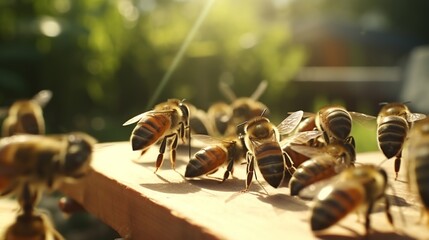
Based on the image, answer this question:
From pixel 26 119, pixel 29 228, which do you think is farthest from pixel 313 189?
pixel 26 119

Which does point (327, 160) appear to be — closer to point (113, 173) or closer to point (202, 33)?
point (113, 173)

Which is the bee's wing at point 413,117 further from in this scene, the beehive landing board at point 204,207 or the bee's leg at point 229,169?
the bee's leg at point 229,169

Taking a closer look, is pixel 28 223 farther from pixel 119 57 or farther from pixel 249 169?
pixel 119 57

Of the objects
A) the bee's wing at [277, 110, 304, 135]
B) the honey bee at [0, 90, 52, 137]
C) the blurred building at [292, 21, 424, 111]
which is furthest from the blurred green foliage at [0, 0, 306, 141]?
the blurred building at [292, 21, 424, 111]

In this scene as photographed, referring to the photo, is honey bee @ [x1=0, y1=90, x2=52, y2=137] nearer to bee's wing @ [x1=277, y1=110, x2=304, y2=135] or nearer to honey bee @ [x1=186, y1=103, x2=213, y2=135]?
honey bee @ [x1=186, y1=103, x2=213, y2=135]

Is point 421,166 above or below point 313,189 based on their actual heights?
above

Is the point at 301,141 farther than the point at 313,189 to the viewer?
Yes
